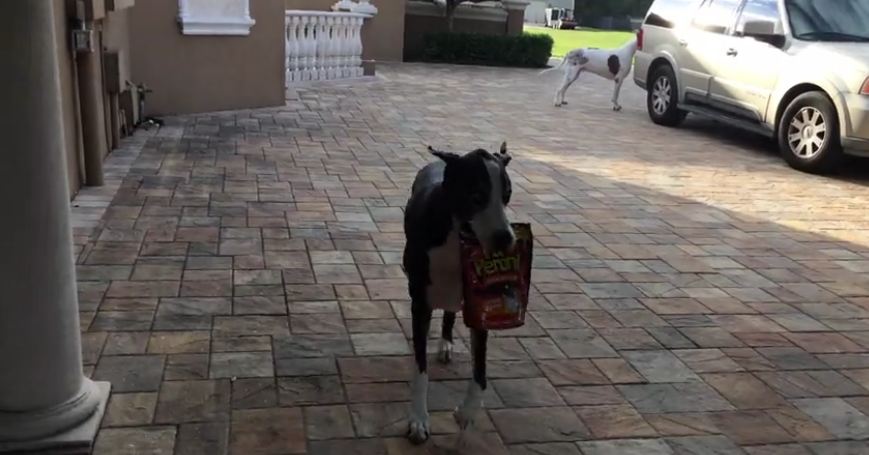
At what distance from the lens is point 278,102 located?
10.6 metres

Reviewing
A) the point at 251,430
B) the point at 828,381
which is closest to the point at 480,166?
the point at 251,430

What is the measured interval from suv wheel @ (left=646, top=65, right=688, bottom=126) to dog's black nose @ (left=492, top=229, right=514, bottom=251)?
8.87m

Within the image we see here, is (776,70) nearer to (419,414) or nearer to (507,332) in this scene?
(507,332)

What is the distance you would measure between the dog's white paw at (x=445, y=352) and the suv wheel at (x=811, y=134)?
19.6 feet

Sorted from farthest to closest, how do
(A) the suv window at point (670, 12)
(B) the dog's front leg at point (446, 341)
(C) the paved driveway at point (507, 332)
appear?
(A) the suv window at point (670, 12) → (B) the dog's front leg at point (446, 341) → (C) the paved driveway at point (507, 332)

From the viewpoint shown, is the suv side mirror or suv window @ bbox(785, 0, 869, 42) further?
the suv side mirror

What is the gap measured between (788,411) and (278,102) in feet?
27.0

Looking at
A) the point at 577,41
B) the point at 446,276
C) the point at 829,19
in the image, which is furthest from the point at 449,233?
the point at 577,41

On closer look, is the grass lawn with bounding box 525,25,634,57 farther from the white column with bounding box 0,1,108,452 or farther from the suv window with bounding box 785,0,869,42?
the white column with bounding box 0,1,108,452

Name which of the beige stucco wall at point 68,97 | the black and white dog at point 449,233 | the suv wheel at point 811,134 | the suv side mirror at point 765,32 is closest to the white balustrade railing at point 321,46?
the suv side mirror at point 765,32

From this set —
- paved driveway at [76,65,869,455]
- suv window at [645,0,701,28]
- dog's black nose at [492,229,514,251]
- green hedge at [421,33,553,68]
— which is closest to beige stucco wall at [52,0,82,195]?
paved driveway at [76,65,869,455]

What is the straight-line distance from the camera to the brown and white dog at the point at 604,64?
12.4 meters

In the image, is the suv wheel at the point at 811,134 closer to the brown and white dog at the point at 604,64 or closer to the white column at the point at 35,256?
the brown and white dog at the point at 604,64

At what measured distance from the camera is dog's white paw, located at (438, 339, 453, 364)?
3746mm
